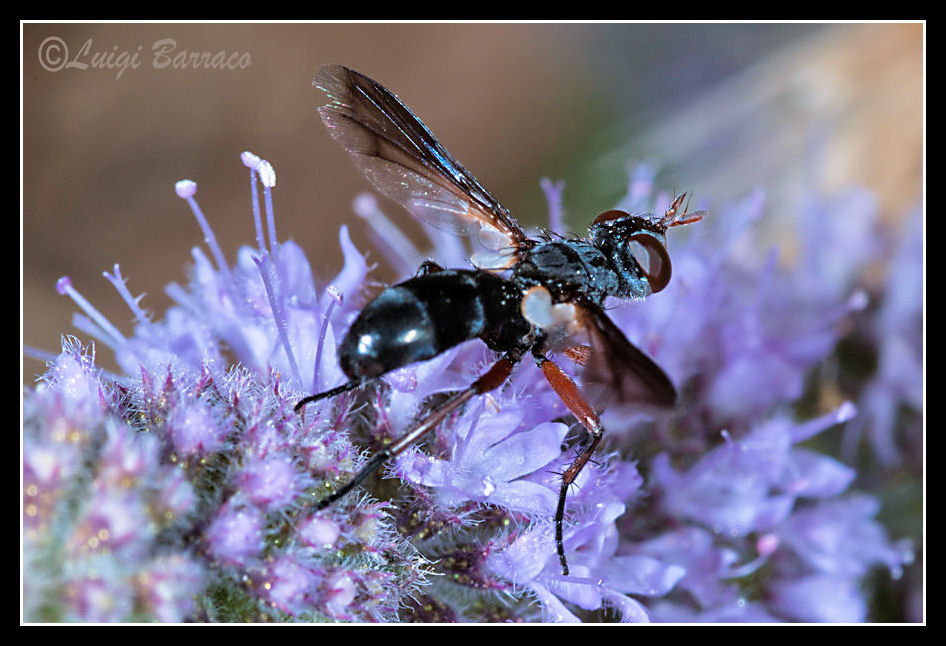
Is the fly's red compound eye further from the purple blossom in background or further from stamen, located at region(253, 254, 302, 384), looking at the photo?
stamen, located at region(253, 254, 302, 384)

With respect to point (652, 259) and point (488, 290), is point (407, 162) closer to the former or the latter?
point (488, 290)

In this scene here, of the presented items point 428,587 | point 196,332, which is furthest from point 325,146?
point 428,587

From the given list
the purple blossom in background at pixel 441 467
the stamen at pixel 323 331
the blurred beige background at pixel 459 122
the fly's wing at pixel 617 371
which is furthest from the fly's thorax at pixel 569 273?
the blurred beige background at pixel 459 122

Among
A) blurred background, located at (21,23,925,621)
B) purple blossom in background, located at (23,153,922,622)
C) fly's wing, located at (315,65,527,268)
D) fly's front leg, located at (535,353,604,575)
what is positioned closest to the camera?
purple blossom in background, located at (23,153,922,622)

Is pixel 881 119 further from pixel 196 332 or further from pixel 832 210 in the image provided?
pixel 196 332

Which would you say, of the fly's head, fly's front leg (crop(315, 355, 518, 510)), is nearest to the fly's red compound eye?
the fly's head

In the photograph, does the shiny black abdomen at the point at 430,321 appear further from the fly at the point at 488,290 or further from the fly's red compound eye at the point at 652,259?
the fly's red compound eye at the point at 652,259
